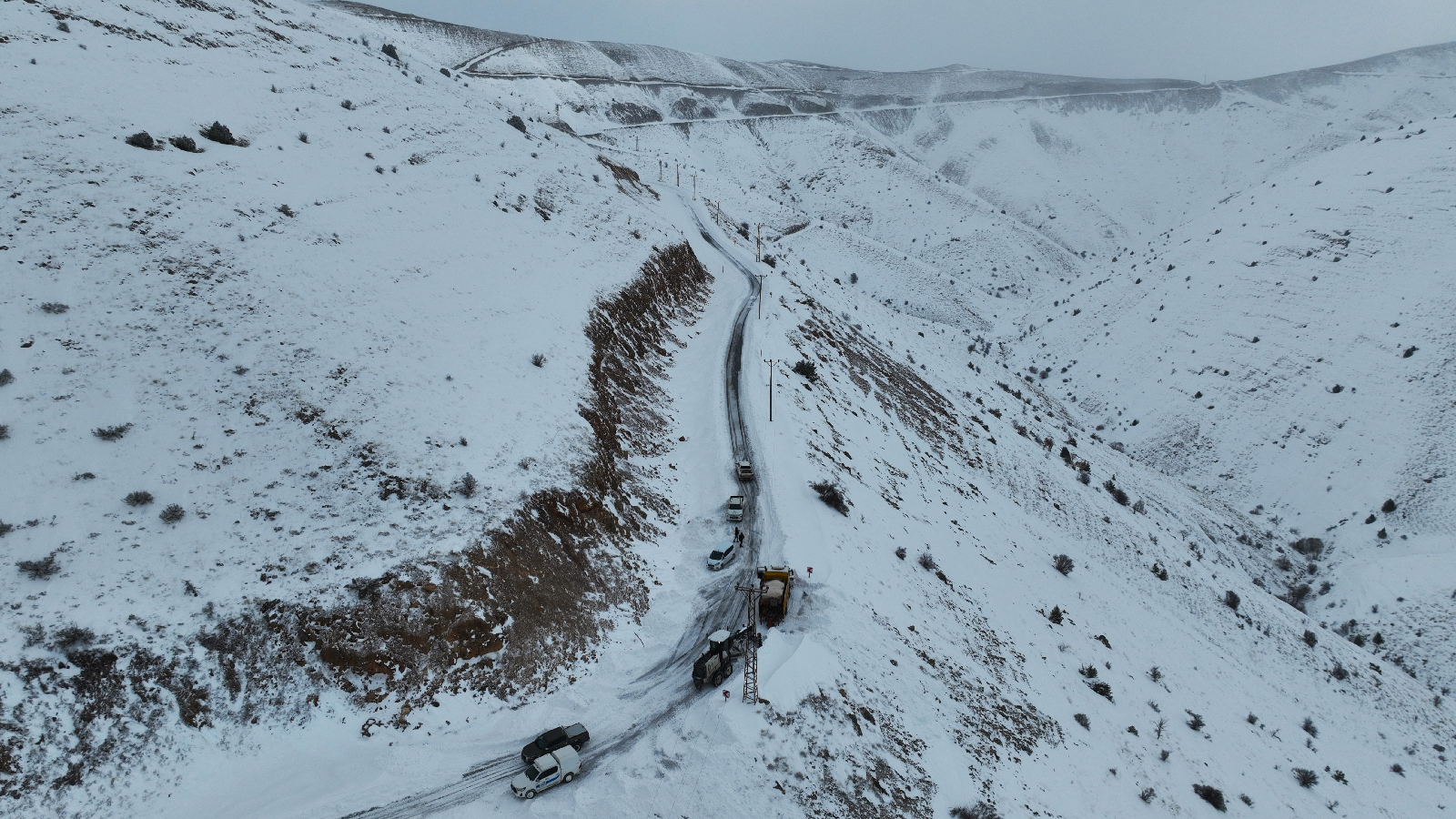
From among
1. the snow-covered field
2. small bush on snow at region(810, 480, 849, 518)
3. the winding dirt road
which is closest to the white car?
the winding dirt road

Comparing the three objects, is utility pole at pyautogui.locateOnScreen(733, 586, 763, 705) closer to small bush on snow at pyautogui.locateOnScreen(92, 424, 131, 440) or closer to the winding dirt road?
the winding dirt road

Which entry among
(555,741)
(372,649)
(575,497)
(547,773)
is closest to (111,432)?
(372,649)

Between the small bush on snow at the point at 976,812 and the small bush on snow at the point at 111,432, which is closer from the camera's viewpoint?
the small bush on snow at the point at 976,812

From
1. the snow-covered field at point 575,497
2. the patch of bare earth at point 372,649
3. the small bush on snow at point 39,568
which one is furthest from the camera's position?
the snow-covered field at point 575,497

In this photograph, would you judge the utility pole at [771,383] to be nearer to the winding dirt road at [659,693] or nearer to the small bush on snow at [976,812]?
the winding dirt road at [659,693]

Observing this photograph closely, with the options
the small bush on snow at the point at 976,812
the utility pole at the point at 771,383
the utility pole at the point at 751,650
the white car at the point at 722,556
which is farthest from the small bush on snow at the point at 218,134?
the small bush on snow at the point at 976,812

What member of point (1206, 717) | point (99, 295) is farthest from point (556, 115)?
point (1206, 717)

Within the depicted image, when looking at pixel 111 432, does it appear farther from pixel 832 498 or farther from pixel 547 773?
pixel 832 498
